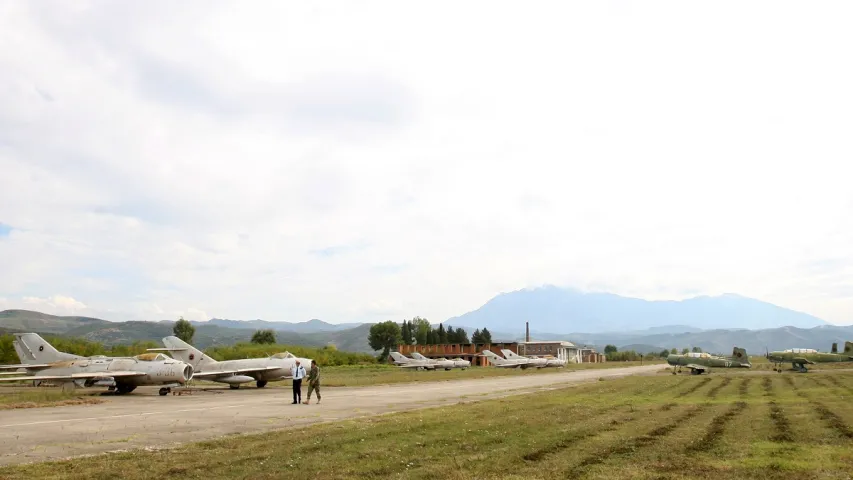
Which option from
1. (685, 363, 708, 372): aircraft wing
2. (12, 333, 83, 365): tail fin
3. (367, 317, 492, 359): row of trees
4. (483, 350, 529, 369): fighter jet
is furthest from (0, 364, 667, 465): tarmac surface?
(367, 317, 492, 359): row of trees

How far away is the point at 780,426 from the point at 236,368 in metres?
28.9

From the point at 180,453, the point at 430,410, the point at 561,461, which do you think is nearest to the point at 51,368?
the point at 430,410

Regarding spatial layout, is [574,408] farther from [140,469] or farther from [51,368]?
[51,368]

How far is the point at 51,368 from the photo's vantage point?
100ft

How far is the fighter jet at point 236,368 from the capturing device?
112 ft

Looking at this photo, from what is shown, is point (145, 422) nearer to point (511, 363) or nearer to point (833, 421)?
point (833, 421)

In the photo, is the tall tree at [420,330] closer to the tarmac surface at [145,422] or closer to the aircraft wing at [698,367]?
the aircraft wing at [698,367]

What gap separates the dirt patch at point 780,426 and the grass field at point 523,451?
0.07 ft

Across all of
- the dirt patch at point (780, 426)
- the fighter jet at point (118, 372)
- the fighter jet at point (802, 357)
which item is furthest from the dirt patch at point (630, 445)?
the fighter jet at point (802, 357)

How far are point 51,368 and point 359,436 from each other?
25.8 meters

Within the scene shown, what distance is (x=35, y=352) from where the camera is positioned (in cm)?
3219

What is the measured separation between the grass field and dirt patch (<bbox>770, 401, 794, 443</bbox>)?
0.02m

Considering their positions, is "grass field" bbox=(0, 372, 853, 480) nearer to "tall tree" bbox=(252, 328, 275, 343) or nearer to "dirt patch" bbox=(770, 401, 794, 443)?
"dirt patch" bbox=(770, 401, 794, 443)

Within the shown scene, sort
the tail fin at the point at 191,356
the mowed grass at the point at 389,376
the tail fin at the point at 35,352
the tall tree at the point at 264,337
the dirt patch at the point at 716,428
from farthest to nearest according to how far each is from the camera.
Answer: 1. the tall tree at the point at 264,337
2. the mowed grass at the point at 389,376
3. the tail fin at the point at 191,356
4. the tail fin at the point at 35,352
5. the dirt patch at the point at 716,428
